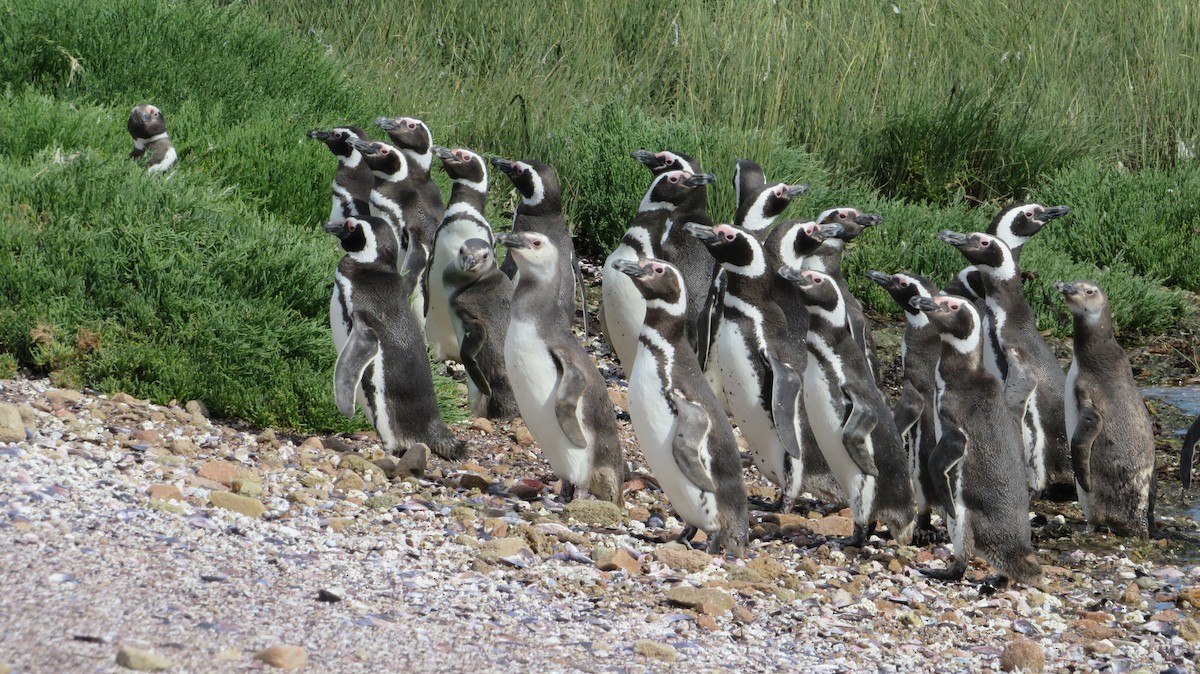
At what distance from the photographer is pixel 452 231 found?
24.9 ft

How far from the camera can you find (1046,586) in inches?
210

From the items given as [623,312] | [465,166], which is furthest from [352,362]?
[465,166]

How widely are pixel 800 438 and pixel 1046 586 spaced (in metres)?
1.18

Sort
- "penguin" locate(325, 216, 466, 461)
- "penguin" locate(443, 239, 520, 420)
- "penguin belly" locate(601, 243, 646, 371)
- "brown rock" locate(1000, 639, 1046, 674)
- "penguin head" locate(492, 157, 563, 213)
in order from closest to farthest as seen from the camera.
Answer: "brown rock" locate(1000, 639, 1046, 674), "penguin" locate(325, 216, 466, 461), "penguin" locate(443, 239, 520, 420), "penguin belly" locate(601, 243, 646, 371), "penguin head" locate(492, 157, 563, 213)

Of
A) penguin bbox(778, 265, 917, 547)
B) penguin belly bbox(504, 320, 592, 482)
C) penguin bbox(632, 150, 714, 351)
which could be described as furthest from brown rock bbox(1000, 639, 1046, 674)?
penguin bbox(632, 150, 714, 351)

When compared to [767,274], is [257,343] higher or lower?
lower

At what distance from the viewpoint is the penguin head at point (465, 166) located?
770 centimetres

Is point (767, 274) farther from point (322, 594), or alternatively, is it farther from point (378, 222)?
point (322, 594)

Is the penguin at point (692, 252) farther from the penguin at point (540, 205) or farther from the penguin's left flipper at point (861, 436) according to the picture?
the penguin's left flipper at point (861, 436)

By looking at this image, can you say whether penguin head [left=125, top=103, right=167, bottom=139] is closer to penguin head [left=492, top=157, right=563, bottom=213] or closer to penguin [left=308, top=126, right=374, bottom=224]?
penguin [left=308, top=126, right=374, bottom=224]

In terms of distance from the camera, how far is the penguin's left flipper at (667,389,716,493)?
17.0 feet

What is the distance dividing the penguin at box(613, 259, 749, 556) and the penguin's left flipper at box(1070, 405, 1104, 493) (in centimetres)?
173

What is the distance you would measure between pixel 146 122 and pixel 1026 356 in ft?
15.2

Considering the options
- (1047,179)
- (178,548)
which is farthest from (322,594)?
(1047,179)
